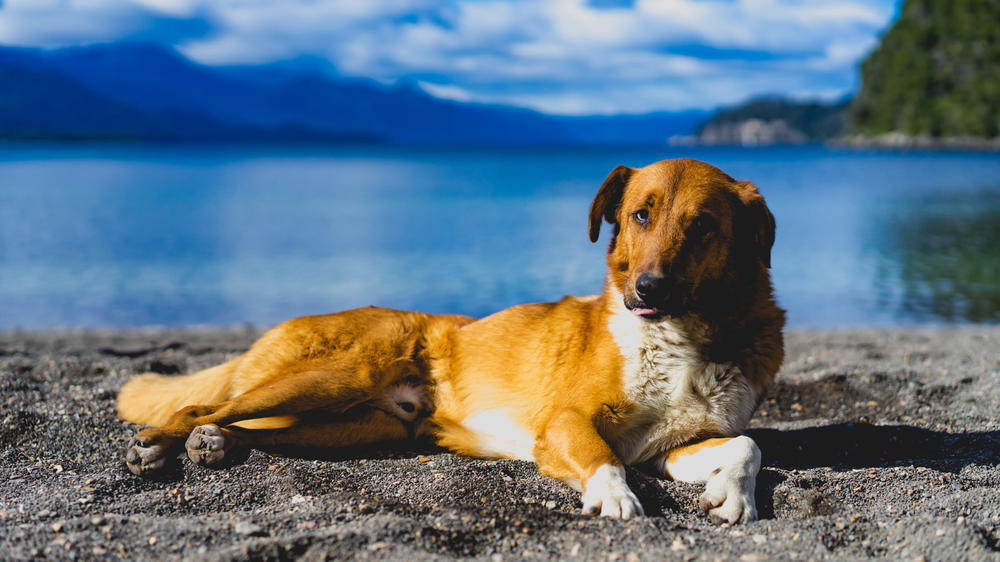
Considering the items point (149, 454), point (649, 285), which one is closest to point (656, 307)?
point (649, 285)

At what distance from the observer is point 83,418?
5.88m

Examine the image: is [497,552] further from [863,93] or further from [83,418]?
[863,93]

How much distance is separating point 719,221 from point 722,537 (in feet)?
5.77

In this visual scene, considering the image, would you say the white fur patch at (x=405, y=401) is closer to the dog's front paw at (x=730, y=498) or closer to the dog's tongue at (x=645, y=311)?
the dog's tongue at (x=645, y=311)

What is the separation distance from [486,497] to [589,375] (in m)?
1.01

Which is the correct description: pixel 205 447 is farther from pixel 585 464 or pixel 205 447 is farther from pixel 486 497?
pixel 585 464

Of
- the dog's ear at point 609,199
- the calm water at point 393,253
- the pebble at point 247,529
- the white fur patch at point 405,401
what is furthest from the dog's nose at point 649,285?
the calm water at point 393,253

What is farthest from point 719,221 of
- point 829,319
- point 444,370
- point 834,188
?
point 834,188

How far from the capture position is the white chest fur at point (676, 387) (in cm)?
479

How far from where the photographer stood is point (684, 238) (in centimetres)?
452

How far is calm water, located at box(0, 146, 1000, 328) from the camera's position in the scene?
56.5ft

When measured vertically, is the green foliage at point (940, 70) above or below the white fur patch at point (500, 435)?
above

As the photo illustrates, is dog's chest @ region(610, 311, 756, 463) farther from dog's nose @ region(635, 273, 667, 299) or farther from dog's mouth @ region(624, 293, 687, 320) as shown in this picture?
dog's nose @ region(635, 273, 667, 299)

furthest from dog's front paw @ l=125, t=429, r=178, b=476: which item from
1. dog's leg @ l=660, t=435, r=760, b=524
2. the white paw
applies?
dog's leg @ l=660, t=435, r=760, b=524
